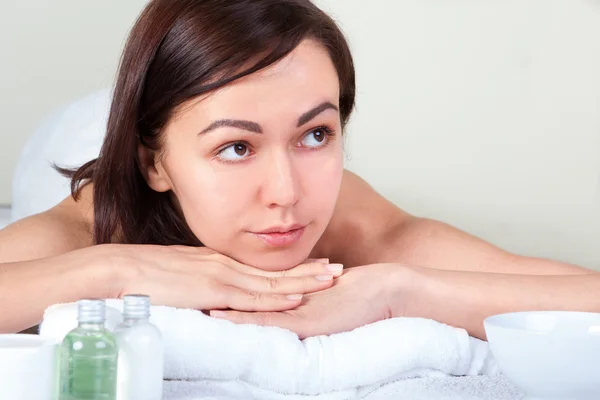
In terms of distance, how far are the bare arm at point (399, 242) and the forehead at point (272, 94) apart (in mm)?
465

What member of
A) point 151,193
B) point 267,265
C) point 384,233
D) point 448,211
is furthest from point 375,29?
point 267,265

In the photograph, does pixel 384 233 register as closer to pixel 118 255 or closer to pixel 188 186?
pixel 188 186

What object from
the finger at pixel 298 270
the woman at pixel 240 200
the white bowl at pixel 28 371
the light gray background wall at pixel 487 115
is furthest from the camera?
the light gray background wall at pixel 487 115

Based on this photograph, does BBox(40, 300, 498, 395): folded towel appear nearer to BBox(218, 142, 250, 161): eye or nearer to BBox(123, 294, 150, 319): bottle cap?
BBox(123, 294, 150, 319): bottle cap

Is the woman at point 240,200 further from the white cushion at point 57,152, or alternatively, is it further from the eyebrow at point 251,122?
the white cushion at point 57,152

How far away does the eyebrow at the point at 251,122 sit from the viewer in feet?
4.58

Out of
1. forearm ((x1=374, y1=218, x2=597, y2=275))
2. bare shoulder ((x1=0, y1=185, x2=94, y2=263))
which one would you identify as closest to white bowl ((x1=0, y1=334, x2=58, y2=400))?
bare shoulder ((x1=0, y1=185, x2=94, y2=263))

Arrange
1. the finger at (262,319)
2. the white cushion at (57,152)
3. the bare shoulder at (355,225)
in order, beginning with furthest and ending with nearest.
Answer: the white cushion at (57,152), the bare shoulder at (355,225), the finger at (262,319)

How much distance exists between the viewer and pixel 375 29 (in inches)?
108

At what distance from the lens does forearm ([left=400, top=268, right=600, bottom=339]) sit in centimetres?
137

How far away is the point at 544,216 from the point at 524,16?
0.59m

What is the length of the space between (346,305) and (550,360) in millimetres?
438

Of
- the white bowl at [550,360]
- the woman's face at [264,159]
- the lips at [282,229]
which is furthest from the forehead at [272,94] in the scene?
the white bowl at [550,360]

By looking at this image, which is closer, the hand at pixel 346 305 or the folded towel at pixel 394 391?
the folded towel at pixel 394 391
